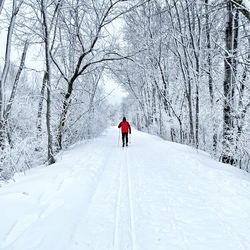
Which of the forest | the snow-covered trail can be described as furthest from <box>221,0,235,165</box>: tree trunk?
the snow-covered trail

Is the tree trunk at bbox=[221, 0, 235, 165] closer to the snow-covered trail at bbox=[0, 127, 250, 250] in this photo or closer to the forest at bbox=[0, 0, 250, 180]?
the forest at bbox=[0, 0, 250, 180]

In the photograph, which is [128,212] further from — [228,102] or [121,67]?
[121,67]

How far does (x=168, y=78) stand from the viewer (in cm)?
1514

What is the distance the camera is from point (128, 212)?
10.9 feet

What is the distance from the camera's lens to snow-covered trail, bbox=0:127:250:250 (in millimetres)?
2535

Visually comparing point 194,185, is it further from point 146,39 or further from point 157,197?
point 146,39

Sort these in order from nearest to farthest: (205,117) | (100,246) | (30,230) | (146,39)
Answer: (100,246) < (30,230) < (205,117) < (146,39)


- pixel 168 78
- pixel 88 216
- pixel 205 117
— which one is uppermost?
pixel 168 78

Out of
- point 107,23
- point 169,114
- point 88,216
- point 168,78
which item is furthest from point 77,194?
point 168,78

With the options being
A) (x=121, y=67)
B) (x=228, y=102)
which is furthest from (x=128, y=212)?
(x=121, y=67)

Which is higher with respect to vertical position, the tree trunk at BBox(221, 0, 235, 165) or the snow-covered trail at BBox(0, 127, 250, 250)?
the tree trunk at BBox(221, 0, 235, 165)

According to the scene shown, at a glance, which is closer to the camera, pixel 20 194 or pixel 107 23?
pixel 20 194

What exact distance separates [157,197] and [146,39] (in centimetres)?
1183

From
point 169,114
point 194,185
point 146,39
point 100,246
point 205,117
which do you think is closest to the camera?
point 100,246
